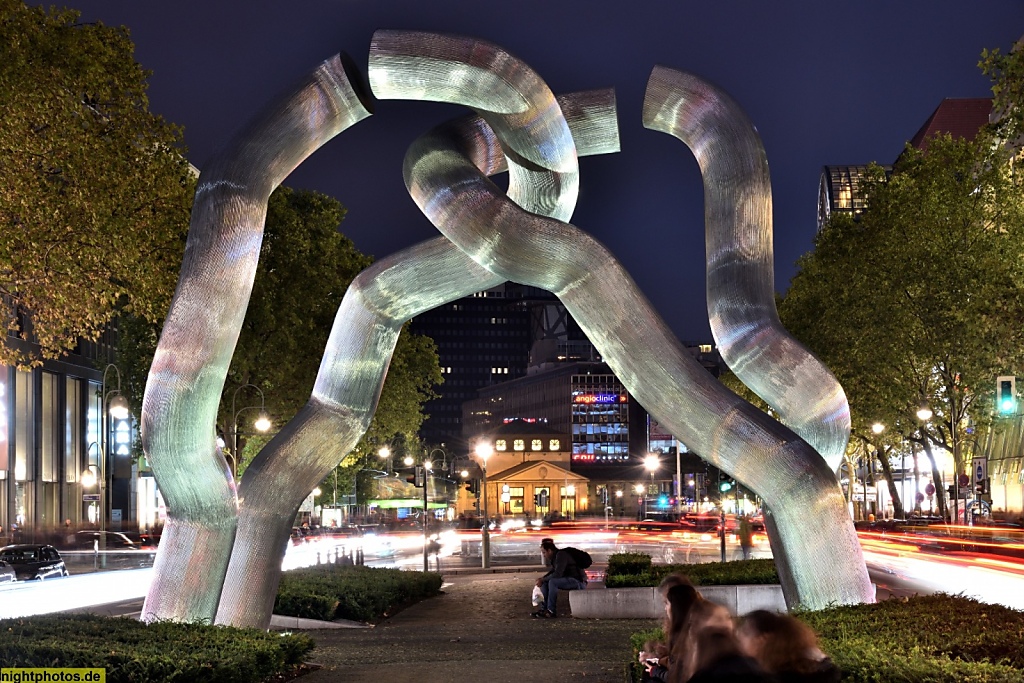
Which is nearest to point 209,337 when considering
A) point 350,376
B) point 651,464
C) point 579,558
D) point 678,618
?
point 350,376

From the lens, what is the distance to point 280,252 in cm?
4547

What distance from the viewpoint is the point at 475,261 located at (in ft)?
46.9

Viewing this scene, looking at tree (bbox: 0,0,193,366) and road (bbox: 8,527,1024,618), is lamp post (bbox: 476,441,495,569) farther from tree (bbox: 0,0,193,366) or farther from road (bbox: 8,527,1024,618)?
tree (bbox: 0,0,193,366)

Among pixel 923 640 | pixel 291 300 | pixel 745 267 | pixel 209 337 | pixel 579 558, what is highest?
pixel 291 300

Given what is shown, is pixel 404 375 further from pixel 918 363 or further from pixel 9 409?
pixel 9 409

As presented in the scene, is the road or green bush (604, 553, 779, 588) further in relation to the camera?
the road

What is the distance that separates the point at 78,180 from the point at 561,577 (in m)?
11.1

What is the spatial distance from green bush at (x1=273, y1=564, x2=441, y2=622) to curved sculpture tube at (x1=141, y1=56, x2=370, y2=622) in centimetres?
692

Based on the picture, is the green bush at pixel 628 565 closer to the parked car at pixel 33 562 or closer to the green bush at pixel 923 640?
the green bush at pixel 923 640

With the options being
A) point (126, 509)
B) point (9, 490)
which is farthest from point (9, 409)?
point (126, 509)

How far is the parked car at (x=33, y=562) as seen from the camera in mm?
37000

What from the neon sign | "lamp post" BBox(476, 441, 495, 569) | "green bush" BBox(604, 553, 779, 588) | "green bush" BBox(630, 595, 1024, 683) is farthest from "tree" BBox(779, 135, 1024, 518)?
the neon sign

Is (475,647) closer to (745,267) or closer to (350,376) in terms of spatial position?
(350,376)

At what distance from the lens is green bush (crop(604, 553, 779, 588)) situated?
69.9ft
